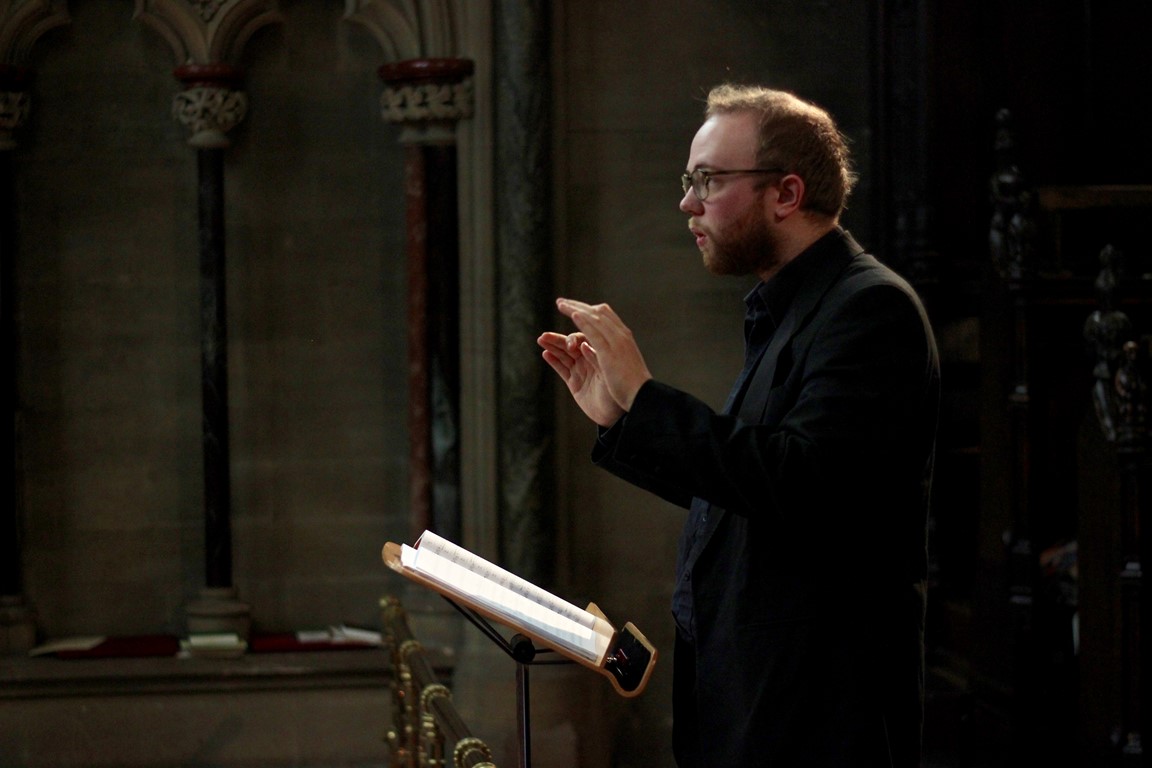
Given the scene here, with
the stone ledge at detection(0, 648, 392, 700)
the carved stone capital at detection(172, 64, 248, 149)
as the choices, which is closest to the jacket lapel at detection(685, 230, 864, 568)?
the stone ledge at detection(0, 648, 392, 700)

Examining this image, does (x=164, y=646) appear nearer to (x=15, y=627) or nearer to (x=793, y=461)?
(x=15, y=627)

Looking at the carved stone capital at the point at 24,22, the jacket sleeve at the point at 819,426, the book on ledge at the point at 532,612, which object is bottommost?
the book on ledge at the point at 532,612

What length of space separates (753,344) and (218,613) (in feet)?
10.0

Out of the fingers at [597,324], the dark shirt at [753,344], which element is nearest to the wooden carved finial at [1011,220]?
the dark shirt at [753,344]

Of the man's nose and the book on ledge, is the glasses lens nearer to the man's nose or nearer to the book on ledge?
the man's nose

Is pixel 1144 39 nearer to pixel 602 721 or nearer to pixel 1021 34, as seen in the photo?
pixel 1021 34

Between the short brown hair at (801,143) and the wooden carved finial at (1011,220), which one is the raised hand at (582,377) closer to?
the short brown hair at (801,143)

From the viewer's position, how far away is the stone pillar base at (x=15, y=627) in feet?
15.0

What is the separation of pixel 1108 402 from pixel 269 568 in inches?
104

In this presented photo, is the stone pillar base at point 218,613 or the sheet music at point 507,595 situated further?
the stone pillar base at point 218,613

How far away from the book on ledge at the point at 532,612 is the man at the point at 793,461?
88mm

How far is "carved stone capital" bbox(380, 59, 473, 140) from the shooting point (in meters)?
4.46

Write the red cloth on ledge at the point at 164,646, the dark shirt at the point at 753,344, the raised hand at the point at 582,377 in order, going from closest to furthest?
the raised hand at the point at 582,377 < the dark shirt at the point at 753,344 < the red cloth on ledge at the point at 164,646

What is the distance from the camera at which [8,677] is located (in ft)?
14.3
